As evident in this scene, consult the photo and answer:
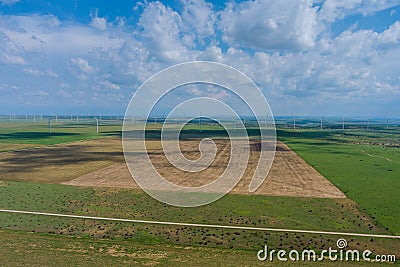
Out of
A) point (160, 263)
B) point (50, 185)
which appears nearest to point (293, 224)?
point (160, 263)

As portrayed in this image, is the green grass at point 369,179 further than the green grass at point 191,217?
Yes

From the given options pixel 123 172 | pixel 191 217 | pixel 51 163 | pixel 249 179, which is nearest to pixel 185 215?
pixel 191 217

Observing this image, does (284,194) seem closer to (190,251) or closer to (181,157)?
(190,251)

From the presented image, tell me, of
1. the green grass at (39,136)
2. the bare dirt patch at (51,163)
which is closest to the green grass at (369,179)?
the bare dirt patch at (51,163)

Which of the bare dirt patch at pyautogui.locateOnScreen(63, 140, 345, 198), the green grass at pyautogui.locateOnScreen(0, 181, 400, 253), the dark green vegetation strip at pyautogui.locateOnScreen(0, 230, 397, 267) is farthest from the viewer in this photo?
the bare dirt patch at pyautogui.locateOnScreen(63, 140, 345, 198)

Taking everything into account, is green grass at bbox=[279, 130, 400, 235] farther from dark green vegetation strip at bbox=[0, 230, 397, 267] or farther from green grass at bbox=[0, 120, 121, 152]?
green grass at bbox=[0, 120, 121, 152]

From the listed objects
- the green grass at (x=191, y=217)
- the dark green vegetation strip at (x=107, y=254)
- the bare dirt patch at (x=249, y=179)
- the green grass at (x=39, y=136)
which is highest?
the green grass at (x=39, y=136)

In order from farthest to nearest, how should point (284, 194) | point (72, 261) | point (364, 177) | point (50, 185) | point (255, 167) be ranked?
point (255, 167)
point (364, 177)
point (50, 185)
point (284, 194)
point (72, 261)

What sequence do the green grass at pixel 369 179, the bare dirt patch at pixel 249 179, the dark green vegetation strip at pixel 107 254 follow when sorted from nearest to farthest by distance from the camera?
the dark green vegetation strip at pixel 107 254 < the green grass at pixel 369 179 < the bare dirt patch at pixel 249 179

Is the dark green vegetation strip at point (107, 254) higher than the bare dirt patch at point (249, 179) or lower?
lower

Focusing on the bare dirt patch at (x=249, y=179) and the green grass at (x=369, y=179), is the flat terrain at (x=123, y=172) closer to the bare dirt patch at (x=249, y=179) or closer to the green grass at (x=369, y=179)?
the bare dirt patch at (x=249, y=179)

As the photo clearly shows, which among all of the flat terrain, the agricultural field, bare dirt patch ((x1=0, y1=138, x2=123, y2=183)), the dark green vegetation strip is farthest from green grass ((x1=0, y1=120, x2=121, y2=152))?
the dark green vegetation strip
